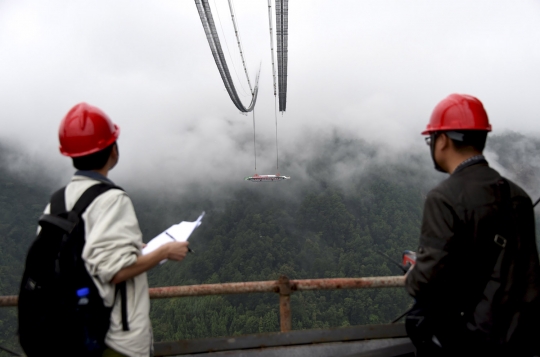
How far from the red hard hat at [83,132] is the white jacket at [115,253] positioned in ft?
0.48

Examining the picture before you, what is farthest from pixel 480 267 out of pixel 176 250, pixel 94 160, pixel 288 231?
pixel 288 231

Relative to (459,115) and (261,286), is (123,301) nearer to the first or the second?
(261,286)

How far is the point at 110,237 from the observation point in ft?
5.22

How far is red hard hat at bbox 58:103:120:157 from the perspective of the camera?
5.75 ft

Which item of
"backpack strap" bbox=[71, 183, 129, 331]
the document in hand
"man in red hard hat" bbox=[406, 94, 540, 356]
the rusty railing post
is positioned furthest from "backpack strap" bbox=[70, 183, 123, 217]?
the rusty railing post

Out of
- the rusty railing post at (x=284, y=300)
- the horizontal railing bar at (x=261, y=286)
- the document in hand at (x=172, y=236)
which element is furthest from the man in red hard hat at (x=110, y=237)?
the rusty railing post at (x=284, y=300)

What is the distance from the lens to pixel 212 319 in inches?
2092

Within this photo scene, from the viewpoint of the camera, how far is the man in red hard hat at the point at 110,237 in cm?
159

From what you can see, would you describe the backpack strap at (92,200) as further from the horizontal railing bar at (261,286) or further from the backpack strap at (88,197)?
the horizontal railing bar at (261,286)

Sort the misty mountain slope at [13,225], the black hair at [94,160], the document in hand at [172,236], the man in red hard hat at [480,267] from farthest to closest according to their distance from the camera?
the misty mountain slope at [13,225]
the document in hand at [172,236]
the black hair at [94,160]
the man in red hard hat at [480,267]

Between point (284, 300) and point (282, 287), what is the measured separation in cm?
14

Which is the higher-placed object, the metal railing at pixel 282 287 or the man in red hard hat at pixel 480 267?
the man in red hard hat at pixel 480 267

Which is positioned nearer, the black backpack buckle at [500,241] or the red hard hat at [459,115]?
the black backpack buckle at [500,241]

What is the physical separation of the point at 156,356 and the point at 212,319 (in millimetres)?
54297
